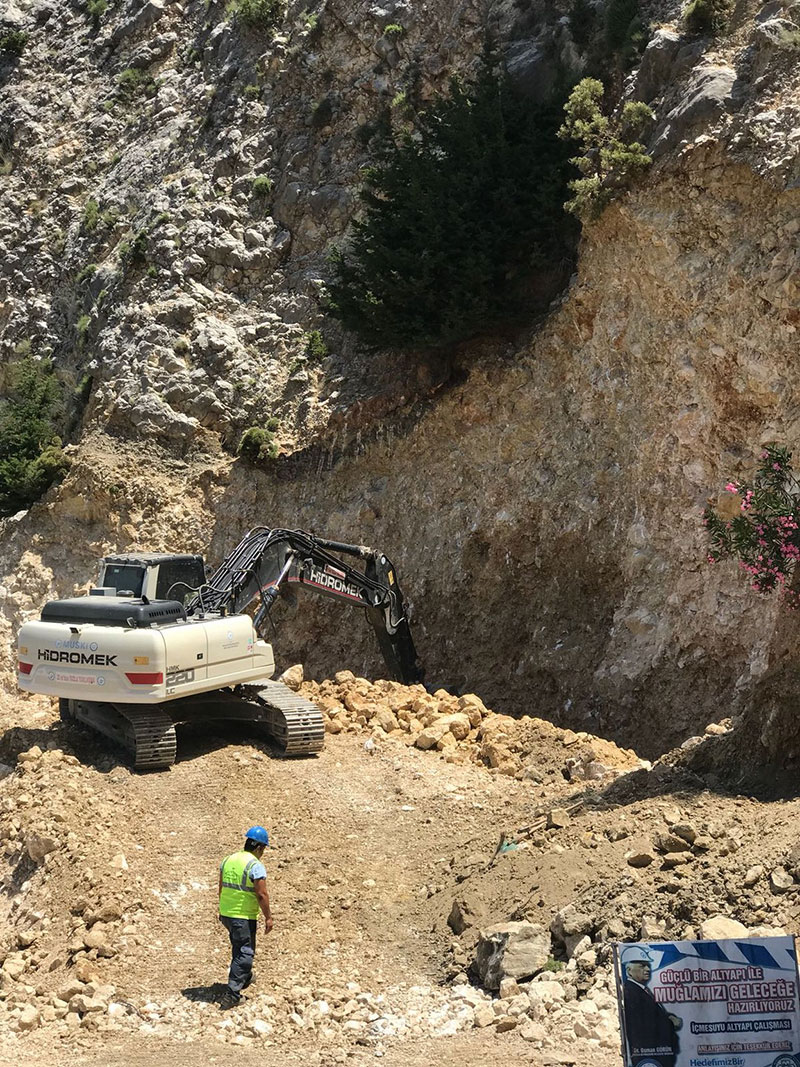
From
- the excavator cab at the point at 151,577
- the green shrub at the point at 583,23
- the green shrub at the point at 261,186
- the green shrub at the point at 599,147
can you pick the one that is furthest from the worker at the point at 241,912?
the green shrub at the point at 261,186

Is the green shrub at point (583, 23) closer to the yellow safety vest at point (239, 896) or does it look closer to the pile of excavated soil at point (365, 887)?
the pile of excavated soil at point (365, 887)

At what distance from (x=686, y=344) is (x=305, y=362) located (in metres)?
8.87

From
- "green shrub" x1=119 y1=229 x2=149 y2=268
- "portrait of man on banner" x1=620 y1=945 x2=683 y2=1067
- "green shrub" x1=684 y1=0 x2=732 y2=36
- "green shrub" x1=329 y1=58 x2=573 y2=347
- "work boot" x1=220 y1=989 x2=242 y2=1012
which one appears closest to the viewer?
"portrait of man on banner" x1=620 y1=945 x2=683 y2=1067

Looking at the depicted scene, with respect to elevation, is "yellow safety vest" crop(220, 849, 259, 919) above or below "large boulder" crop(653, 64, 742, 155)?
below

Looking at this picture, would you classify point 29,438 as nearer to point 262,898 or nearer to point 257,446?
point 257,446

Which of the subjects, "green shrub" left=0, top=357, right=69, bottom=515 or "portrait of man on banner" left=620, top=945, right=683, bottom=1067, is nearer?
"portrait of man on banner" left=620, top=945, right=683, bottom=1067

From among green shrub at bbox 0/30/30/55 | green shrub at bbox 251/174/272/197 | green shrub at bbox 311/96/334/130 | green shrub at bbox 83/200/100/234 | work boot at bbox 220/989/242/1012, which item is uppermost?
green shrub at bbox 0/30/30/55

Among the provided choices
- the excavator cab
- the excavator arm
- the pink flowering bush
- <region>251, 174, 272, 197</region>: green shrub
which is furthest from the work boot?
<region>251, 174, 272, 197</region>: green shrub

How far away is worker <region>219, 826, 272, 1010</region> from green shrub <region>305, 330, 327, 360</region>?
1547 cm

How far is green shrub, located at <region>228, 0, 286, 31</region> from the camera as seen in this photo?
2702cm

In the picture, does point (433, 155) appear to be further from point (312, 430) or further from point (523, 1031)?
point (523, 1031)

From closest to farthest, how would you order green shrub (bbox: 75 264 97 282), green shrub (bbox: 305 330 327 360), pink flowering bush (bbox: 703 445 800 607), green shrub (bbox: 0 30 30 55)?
1. pink flowering bush (bbox: 703 445 800 607)
2. green shrub (bbox: 305 330 327 360)
3. green shrub (bbox: 75 264 97 282)
4. green shrub (bbox: 0 30 30 55)

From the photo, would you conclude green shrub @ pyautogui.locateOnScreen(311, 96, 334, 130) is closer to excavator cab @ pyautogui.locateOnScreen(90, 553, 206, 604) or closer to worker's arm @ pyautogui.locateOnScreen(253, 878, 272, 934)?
excavator cab @ pyautogui.locateOnScreen(90, 553, 206, 604)

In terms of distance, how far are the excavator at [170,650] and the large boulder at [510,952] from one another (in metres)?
5.93
